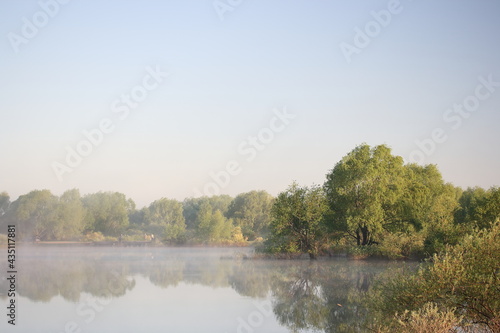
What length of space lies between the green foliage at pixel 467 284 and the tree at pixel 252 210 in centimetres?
9122

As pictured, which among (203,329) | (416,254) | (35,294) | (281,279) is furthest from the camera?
(416,254)

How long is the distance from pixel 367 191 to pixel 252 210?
6574cm

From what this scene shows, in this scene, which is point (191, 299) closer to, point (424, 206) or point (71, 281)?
point (71, 281)

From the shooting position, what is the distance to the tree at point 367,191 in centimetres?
4456

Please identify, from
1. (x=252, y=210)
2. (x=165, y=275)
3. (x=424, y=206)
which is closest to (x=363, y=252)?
(x=424, y=206)

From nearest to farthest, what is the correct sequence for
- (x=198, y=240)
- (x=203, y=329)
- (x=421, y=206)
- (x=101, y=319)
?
(x=203, y=329), (x=101, y=319), (x=421, y=206), (x=198, y=240)

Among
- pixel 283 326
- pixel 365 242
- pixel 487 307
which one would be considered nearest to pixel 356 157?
pixel 365 242

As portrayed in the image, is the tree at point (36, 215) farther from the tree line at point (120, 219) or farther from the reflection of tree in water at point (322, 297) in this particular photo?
the reflection of tree in water at point (322, 297)

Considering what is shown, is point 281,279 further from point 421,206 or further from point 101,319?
point 421,206

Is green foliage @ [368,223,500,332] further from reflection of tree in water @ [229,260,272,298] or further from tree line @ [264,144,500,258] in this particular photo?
tree line @ [264,144,500,258]

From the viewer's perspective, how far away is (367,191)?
149 feet

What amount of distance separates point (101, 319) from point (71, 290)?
29.7ft

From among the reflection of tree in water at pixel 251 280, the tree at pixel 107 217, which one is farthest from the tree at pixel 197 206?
the reflection of tree in water at pixel 251 280

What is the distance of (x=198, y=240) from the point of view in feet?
274
